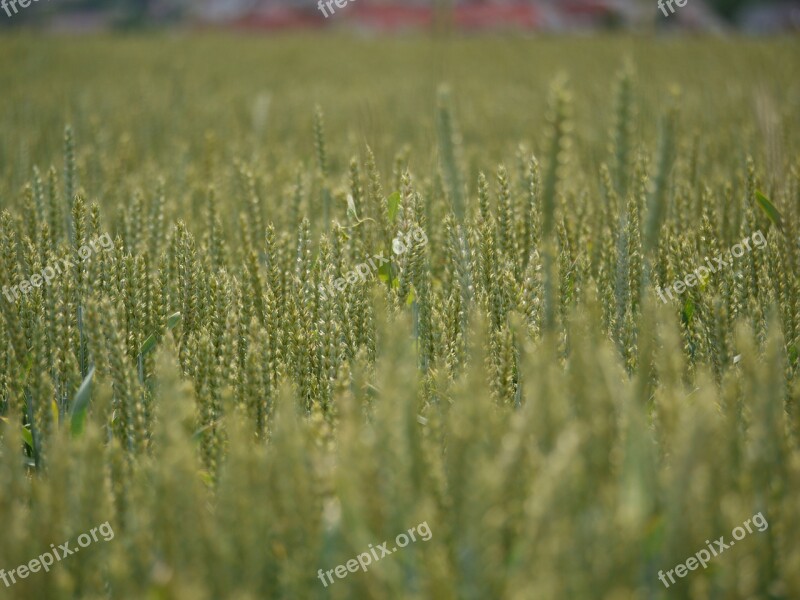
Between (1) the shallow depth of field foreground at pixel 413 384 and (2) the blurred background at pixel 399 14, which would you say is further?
(2) the blurred background at pixel 399 14

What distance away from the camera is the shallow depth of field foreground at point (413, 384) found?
79cm

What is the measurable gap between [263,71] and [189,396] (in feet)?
23.8

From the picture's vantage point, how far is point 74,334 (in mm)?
1498

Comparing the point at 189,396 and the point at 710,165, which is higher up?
the point at 189,396

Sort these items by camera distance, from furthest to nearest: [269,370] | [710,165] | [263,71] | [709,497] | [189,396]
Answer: [263,71], [710,165], [269,370], [189,396], [709,497]

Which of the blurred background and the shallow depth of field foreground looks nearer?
the shallow depth of field foreground

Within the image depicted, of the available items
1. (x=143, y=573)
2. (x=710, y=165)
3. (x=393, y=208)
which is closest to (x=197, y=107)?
(x=710, y=165)

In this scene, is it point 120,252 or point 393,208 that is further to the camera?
point 393,208

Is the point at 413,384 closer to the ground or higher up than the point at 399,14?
closer to the ground

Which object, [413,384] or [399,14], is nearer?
[413,384]

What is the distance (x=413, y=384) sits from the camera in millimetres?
932

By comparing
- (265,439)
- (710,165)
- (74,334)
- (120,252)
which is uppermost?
(120,252)

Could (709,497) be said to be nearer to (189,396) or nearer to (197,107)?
(189,396)

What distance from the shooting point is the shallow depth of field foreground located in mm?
793
